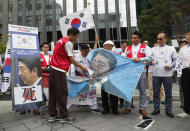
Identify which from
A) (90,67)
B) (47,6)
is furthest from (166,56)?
(47,6)

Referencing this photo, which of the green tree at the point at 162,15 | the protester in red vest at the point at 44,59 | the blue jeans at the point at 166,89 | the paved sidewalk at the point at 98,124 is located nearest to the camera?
the paved sidewalk at the point at 98,124

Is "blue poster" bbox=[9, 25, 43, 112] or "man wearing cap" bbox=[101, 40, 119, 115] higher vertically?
"blue poster" bbox=[9, 25, 43, 112]

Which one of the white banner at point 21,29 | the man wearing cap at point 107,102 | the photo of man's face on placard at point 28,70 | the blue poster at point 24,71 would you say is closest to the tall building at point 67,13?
the white banner at point 21,29

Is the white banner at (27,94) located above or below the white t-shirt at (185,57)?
below

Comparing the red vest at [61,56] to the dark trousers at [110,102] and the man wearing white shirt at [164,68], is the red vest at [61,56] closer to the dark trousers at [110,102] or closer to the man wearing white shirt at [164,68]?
the dark trousers at [110,102]

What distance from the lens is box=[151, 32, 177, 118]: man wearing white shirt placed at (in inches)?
131

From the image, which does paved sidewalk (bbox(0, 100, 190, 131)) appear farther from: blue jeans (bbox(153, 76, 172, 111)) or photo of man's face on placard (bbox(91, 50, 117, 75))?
photo of man's face on placard (bbox(91, 50, 117, 75))

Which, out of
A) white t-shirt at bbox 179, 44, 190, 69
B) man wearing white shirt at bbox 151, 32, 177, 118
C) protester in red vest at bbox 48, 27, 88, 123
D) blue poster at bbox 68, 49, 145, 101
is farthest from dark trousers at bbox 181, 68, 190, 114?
protester in red vest at bbox 48, 27, 88, 123

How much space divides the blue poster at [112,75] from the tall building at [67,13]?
94.8 ft

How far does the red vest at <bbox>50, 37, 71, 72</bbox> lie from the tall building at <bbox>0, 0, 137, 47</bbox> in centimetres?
2932

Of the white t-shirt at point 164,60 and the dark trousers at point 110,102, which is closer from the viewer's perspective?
the white t-shirt at point 164,60

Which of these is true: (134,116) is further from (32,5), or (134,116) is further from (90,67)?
(32,5)

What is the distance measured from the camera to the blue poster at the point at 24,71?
3.45m

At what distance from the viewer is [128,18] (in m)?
31.8
